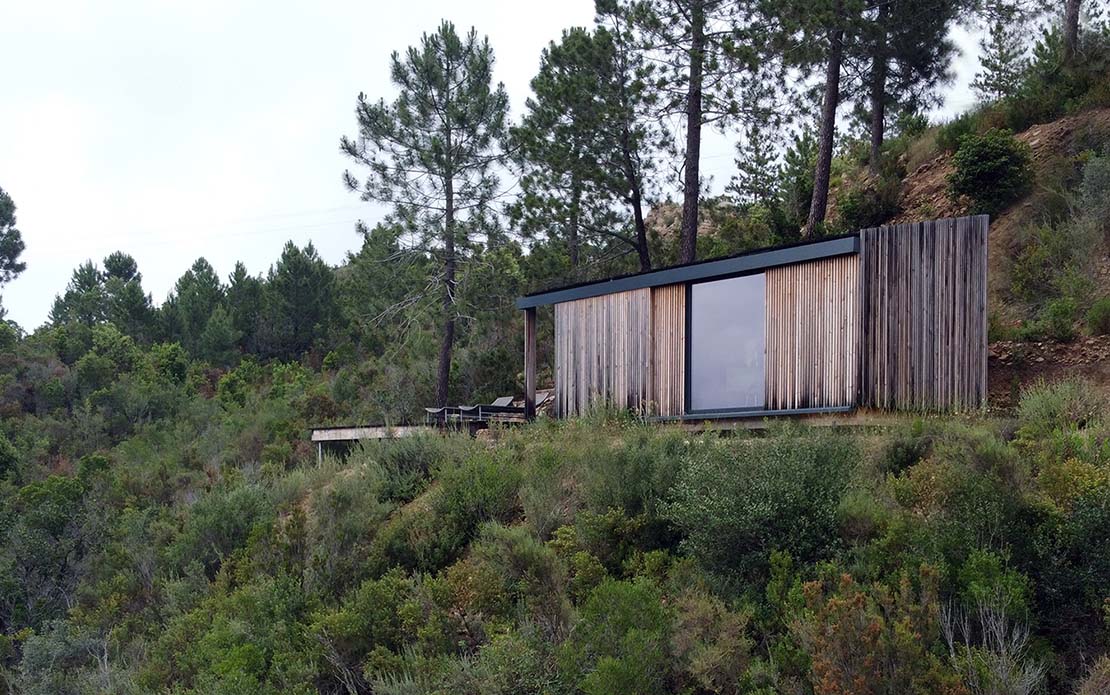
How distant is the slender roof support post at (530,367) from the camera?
17.1 meters

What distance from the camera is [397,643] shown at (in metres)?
10.7

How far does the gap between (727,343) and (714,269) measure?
3.26ft

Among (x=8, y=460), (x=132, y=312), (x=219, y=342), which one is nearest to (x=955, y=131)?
(x=8, y=460)

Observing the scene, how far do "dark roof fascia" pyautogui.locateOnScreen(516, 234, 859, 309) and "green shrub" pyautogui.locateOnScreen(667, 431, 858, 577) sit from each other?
121 inches

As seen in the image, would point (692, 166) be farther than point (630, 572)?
Yes

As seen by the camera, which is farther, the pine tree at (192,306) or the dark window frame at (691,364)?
the pine tree at (192,306)

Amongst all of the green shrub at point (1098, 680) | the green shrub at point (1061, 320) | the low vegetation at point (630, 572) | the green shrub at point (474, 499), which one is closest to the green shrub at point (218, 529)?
the low vegetation at point (630, 572)

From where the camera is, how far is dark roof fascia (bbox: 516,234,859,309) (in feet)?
42.6

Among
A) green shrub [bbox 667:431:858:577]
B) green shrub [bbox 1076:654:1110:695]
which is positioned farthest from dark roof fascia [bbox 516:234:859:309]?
green shrub [bbox 1076:654:1110:695]

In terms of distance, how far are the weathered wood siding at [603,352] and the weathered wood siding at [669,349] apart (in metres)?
0.11

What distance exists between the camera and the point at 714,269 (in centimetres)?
1419

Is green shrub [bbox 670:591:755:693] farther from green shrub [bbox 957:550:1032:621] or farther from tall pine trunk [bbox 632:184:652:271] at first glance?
tall pine trunk [bbox 632:184:652:271]

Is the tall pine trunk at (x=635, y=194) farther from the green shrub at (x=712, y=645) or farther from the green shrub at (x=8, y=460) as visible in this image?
the green shrub at (x=8, y=460)

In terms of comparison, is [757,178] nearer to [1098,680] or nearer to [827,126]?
[827,126]
